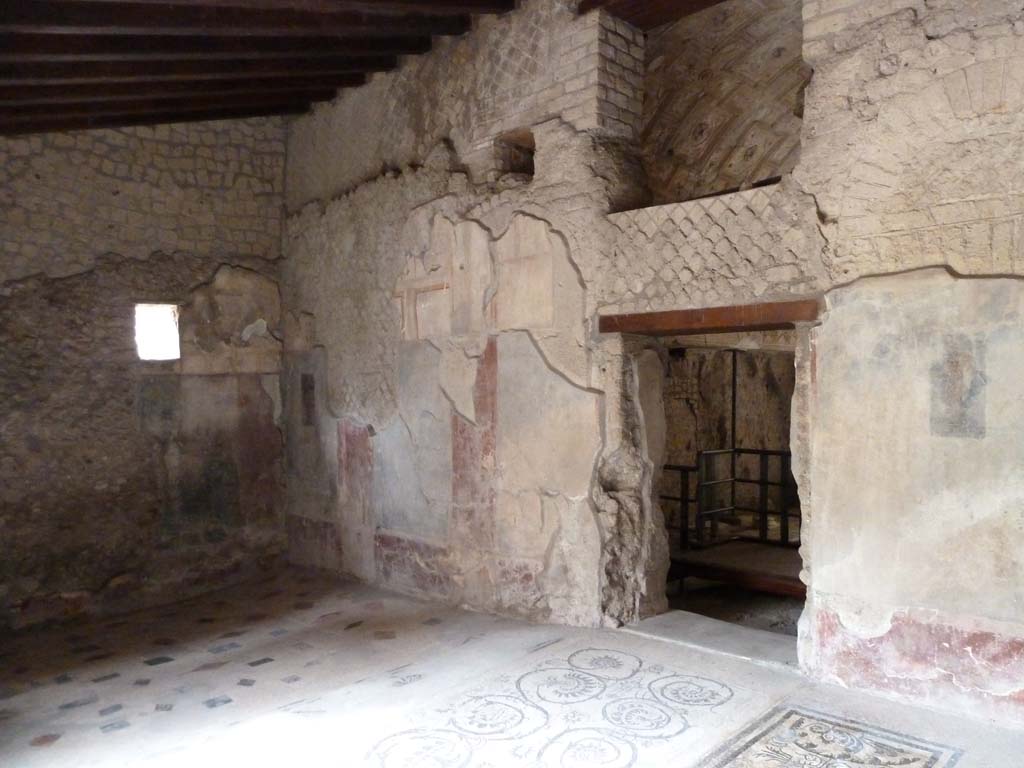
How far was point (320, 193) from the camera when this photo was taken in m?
6.28

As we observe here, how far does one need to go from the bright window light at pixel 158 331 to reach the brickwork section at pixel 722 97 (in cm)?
376

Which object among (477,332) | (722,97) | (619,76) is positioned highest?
(722,97)

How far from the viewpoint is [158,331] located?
608 centimetres

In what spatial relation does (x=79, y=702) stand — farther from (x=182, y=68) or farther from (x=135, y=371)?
(x=182, y=68)

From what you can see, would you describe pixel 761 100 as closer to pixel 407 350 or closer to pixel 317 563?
pixel 407 350

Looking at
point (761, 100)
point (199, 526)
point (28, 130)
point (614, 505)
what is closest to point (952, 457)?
point (614, 505)

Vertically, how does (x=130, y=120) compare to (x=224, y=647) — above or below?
above

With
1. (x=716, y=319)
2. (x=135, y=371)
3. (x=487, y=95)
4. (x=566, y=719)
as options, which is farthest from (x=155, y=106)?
(x=566, y=719)

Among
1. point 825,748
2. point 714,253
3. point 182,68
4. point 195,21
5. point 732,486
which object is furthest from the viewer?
point 732,486

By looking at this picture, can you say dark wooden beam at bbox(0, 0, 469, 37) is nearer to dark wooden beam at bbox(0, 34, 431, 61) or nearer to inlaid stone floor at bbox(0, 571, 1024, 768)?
dark wooden beam at bbox(0, 34, 431, 61)

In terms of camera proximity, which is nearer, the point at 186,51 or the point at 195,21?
the point at 195,21

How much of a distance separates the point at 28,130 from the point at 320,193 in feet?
6.54

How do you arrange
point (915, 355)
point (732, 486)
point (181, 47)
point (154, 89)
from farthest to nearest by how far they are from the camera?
point (732, 486) → point (154, 89) → point (181, 47) → point (915, 355)

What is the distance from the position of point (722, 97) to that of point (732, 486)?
3399mm
